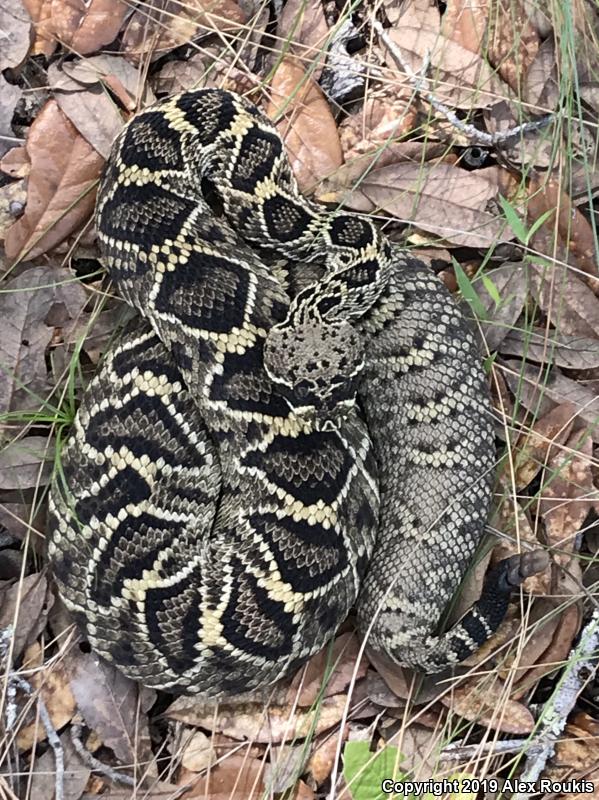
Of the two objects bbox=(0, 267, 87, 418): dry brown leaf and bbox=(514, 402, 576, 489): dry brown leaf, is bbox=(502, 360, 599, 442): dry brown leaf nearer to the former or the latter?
bbox=(514, 402, 576, 489): dry brown leaf

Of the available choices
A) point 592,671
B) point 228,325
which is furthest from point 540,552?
point 228,325

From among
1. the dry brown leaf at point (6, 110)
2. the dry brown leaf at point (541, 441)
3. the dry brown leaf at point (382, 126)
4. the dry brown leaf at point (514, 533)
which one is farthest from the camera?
the dry brown leaf at point (382, 126)

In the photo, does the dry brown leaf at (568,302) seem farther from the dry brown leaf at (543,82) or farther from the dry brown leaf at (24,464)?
the dry brown leaf at (24,464)

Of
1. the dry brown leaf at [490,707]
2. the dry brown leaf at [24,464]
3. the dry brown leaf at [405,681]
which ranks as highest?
the dry brown leaf at [24,464]

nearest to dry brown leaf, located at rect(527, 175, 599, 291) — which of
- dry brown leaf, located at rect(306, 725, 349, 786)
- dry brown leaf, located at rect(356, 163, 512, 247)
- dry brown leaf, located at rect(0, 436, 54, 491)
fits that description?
dry brown leaf, located at rect(356, 163, 512, 247)

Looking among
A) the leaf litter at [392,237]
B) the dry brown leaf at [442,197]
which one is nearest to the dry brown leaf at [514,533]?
the leaf litter at [392,237]

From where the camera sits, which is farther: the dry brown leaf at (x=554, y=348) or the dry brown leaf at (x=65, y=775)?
the dry brown leaf at (x=554, y=348)

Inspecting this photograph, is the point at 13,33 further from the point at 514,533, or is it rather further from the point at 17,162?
the point at 514,533
